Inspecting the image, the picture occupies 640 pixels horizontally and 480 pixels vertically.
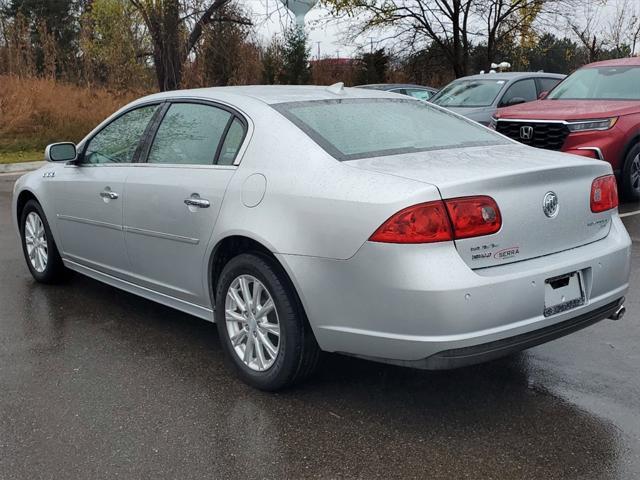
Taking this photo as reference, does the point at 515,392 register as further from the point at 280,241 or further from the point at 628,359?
the point at 280,241

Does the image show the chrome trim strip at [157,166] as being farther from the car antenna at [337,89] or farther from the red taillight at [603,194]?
the red taillight at [603,194]

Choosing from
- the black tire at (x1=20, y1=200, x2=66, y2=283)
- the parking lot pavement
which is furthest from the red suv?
the black tire at (x1=20, y1=200, x2=66, y2=283)

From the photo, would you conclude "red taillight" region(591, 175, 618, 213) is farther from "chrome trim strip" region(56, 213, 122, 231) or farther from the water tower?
the water tower

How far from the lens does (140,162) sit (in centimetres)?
472

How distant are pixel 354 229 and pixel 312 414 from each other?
0.93 m

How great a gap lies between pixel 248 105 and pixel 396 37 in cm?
2676

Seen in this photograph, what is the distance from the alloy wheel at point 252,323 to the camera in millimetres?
3742

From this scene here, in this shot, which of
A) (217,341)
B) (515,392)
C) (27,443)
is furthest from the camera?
(217,341)

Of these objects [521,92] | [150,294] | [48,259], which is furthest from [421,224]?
[521,92]

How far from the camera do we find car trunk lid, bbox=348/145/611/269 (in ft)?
10.6

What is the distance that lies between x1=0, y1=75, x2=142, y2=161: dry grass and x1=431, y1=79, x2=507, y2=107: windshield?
409 inches

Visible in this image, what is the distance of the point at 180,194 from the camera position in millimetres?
4207

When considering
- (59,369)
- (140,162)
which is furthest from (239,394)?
(140,162)

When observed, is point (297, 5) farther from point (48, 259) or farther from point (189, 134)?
point (189, 134)
